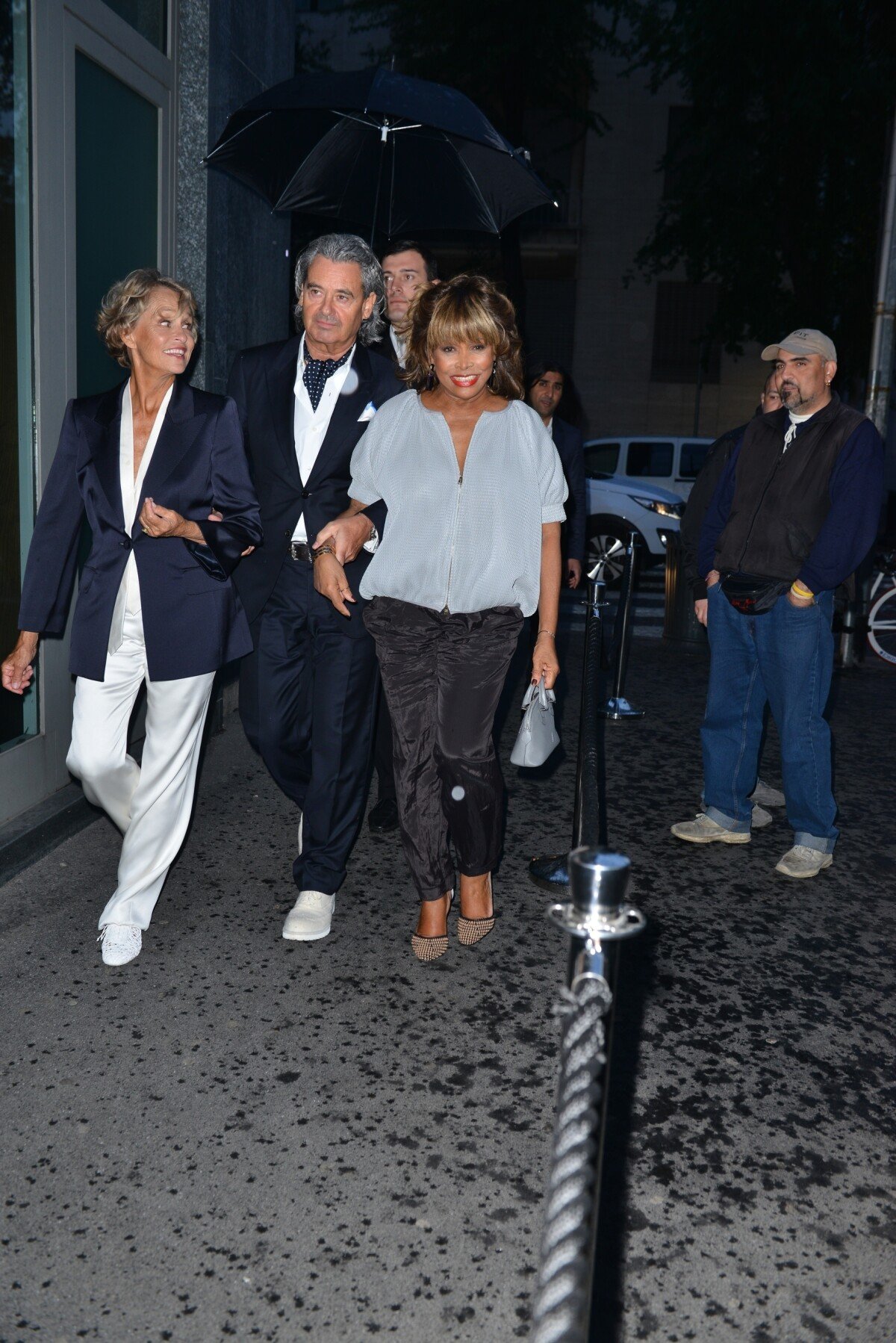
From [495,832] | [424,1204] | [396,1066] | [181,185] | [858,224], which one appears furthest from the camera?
[858,224]

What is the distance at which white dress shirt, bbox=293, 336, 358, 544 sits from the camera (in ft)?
13.3

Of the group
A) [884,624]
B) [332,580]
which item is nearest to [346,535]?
[332,580]

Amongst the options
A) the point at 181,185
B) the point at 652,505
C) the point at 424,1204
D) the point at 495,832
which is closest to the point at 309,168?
the point at 181,185

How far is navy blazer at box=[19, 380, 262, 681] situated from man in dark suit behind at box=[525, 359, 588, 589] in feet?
9.21

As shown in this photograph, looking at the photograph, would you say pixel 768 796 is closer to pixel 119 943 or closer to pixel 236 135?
pixel 119 943

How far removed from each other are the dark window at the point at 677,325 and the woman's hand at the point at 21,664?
2665 centimetres

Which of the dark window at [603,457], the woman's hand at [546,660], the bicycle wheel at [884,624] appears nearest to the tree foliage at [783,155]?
the dark window at [603,457]

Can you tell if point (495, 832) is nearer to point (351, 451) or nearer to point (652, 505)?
point (351, 451)

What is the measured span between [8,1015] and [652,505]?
13.8 m

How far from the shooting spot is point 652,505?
16344mm

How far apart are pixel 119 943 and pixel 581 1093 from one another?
255 centimetres

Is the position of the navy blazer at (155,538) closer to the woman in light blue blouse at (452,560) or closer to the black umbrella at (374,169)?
the woman in light blue blouse at (452,560)

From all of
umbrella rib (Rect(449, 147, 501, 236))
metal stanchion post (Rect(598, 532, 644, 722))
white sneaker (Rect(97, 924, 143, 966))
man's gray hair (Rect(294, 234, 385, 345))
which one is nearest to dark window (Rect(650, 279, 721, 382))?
metal stanchion post (Rect(598, 532, 644, 722))

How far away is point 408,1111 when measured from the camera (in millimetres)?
3068
